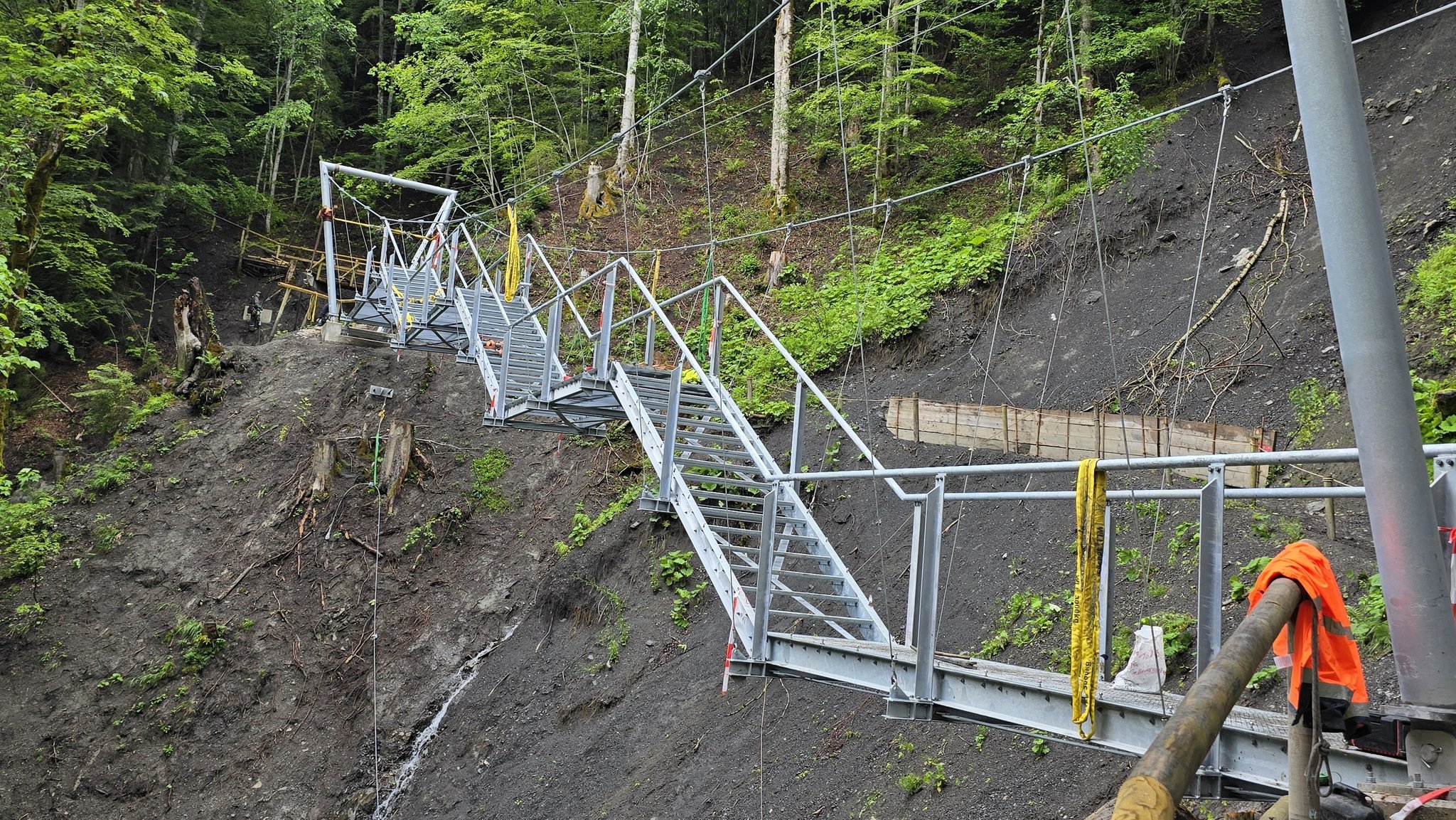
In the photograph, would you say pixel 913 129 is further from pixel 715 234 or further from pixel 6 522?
pixel 6 522

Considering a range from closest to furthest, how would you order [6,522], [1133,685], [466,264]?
[1133,685] < [6,522] < [466,264]

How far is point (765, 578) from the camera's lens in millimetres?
5262

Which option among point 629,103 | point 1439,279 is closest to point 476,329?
point 1439,279

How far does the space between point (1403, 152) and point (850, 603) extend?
8285mm

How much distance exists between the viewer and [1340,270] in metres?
2.29

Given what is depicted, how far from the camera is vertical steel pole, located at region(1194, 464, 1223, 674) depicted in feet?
9.43

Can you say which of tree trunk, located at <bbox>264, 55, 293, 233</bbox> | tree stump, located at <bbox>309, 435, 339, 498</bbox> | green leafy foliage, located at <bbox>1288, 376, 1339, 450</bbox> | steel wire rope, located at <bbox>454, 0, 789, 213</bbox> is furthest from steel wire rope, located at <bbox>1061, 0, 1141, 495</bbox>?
tree trunk, located at <bbox>264, 55, 293, 233</bbox>

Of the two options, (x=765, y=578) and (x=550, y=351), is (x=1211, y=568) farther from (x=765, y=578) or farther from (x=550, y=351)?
(x=550, y=351)

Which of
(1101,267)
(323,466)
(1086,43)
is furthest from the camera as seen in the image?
(323,466)

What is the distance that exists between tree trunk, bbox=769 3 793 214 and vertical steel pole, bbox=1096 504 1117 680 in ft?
45.8

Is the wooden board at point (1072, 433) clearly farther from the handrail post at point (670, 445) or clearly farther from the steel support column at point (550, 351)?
the steel support column at point (550, 351)

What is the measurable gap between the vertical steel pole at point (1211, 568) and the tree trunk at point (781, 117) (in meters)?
14.4

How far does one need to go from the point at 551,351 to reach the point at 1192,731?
7.53 m

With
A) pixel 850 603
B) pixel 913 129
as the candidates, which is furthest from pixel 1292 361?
pixel 913 129
